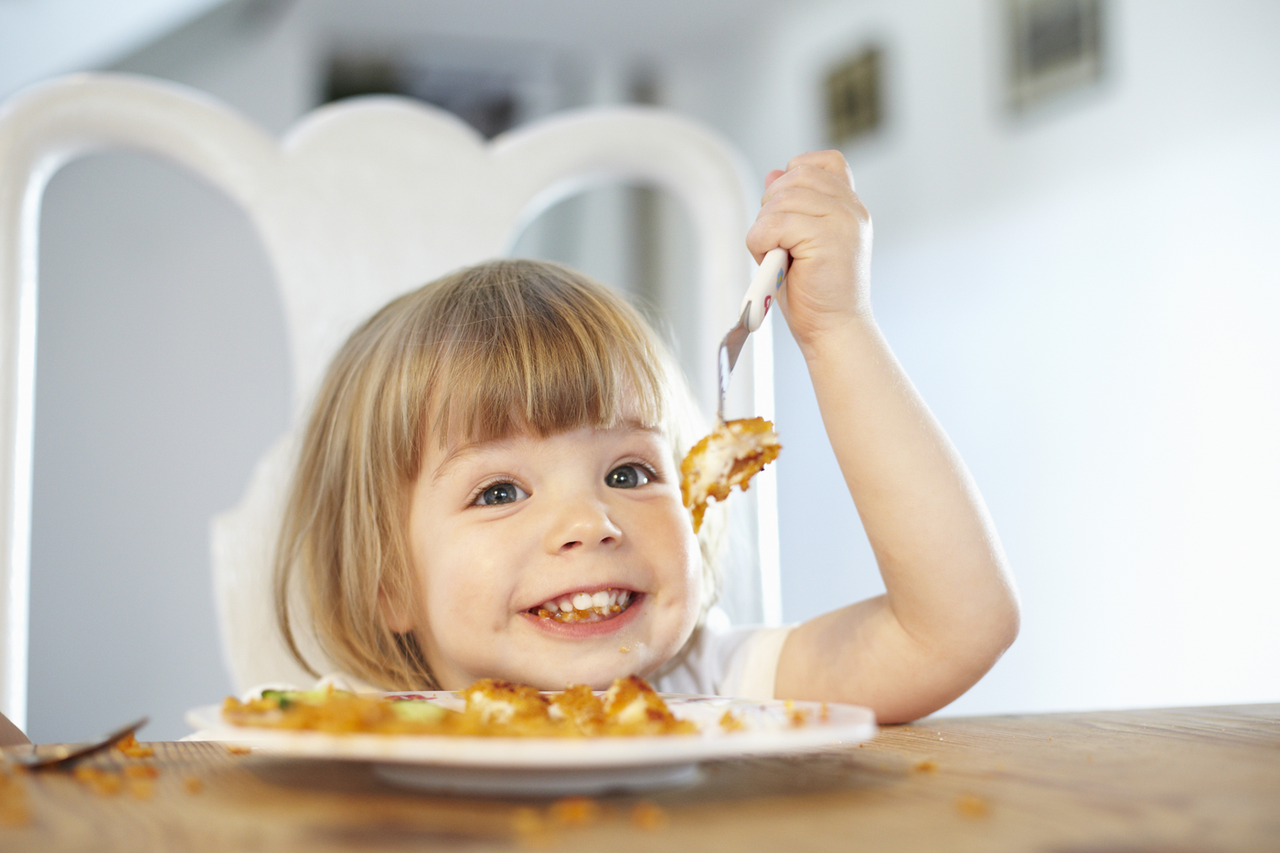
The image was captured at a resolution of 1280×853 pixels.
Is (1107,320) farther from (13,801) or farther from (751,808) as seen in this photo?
(13,801)

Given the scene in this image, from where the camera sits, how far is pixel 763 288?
0.65 metres

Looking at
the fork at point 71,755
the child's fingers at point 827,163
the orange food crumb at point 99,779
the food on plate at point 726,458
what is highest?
the child's fingers at point 827,163

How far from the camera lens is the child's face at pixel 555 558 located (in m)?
0.74

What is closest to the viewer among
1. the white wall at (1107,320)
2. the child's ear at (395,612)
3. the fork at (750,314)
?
the fork at (750,314)

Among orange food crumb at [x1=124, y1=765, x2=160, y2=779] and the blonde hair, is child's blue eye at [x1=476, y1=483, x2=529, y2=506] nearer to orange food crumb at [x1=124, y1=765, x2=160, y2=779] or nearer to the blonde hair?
the blonde hair

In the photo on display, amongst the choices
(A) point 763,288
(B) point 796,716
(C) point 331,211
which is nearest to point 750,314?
(A) point 763,288

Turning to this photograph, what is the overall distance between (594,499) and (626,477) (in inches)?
2.6

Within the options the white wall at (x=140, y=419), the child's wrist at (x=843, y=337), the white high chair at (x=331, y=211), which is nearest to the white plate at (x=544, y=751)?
the child's wrist at (x=843, y=337)

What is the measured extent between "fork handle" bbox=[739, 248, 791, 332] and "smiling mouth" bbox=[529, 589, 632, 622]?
232mm

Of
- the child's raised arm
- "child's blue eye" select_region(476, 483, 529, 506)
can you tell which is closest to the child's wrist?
the child's raised arm

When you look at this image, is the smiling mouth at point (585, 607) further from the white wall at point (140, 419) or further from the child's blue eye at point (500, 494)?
the white wall at point (140, 419)

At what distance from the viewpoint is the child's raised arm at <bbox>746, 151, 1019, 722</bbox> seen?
2.36ft

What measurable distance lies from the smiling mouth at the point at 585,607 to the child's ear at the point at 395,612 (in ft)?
0.47

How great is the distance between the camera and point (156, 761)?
0.51 meters
